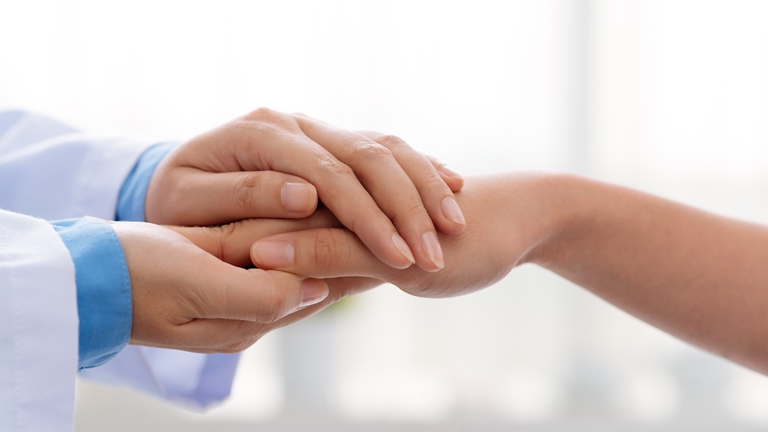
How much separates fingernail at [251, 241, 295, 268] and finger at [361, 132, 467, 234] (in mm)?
164

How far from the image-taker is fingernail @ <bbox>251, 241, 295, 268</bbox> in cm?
69

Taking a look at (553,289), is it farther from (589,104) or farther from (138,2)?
(138,2)

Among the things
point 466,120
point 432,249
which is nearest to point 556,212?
point 432,249

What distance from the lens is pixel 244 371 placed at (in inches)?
72.9

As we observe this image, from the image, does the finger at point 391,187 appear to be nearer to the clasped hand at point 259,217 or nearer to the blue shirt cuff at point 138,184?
the clasped hand at point 259,217

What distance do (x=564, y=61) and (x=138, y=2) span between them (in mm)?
1167

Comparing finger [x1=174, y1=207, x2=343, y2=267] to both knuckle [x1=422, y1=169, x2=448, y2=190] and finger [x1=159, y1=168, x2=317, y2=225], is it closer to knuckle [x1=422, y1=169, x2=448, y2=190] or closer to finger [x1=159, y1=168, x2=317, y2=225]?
finger [x1=159, y1=168, x2=317, y2=225]

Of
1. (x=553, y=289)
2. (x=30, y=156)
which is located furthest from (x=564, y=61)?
(x=30, y=156)

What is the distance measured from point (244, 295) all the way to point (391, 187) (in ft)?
0.68

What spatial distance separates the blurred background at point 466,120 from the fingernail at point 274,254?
1038 millimetres

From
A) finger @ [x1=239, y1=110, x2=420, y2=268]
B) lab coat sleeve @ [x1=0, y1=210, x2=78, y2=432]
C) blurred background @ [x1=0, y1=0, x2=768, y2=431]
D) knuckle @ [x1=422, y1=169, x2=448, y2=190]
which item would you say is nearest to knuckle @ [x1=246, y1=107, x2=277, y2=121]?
finger @ [x1=239, y1=110, x2=420, y2=268]

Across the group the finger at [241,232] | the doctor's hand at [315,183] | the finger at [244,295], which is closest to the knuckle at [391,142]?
the doctor's hand at [315,183]

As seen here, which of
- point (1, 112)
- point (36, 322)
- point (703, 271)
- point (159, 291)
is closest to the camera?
point (36, 322)

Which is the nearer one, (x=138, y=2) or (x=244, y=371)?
(x=138, y=2)
